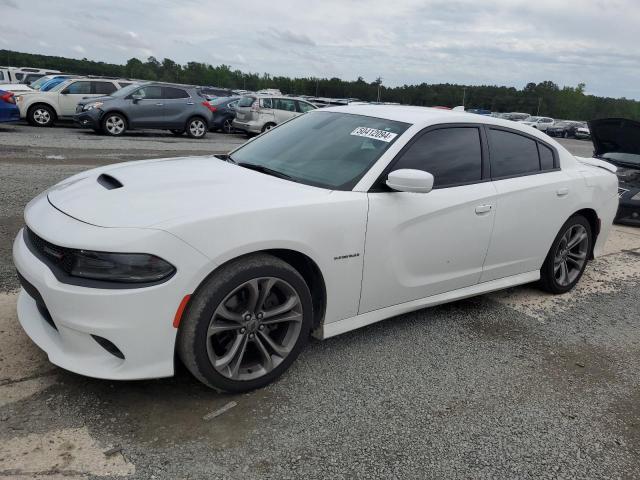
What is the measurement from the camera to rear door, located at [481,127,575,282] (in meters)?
4.09

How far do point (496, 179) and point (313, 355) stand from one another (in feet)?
6.24

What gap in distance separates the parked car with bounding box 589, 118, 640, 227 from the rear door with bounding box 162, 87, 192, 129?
12.1 m

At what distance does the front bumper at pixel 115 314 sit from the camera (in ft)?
8.11

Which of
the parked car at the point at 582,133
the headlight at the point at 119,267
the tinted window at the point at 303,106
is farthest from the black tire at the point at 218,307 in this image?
the parked car at the point at 582,133

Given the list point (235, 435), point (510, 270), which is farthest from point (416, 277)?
point (235, 435)

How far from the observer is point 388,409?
116 inches

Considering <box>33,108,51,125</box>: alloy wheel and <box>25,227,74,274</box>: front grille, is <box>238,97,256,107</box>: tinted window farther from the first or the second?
<box>25,227,74,274</box>: front grille

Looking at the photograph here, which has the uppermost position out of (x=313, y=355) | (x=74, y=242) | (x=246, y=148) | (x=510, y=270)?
(x=246, y=148)

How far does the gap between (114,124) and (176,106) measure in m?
2.03

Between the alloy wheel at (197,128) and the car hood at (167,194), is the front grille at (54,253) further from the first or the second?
the alloy wheel at (197,128)

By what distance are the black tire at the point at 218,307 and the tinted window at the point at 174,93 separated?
15.1 metres

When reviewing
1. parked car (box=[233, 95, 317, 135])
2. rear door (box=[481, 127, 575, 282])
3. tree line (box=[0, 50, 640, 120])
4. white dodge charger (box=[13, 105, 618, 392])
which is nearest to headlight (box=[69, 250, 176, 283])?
white dodge charger (box=[13, 105, 618, 392])

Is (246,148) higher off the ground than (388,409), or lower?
higher

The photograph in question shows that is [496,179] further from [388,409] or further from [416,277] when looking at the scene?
[388,409]
